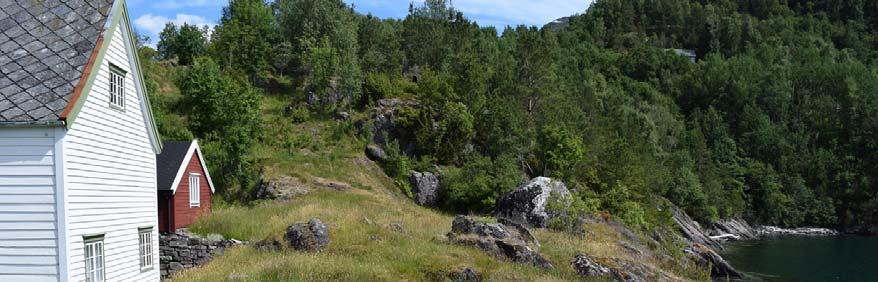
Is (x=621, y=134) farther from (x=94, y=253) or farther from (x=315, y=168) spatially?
(x=94, y=253)

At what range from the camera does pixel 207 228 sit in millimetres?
28688

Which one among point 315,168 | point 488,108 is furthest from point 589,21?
point 315,168

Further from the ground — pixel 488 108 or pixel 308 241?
pixel 488 108

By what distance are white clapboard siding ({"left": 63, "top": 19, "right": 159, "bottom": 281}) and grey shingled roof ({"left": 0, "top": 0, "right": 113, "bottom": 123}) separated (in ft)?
2.23

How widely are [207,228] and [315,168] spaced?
544 inches

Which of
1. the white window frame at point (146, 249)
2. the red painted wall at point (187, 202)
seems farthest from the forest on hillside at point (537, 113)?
the white window frame at point (146, 249)

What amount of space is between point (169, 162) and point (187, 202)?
190 centimetres

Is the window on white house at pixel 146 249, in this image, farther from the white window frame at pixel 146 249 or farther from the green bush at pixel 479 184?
the green bush at pixel 479 184

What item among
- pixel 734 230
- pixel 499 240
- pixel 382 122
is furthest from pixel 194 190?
pixel 734 230

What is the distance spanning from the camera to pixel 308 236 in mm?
22484

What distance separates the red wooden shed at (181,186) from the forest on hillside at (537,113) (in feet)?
22.9

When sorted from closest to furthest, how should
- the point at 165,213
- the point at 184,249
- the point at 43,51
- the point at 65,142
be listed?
the point at 65,142 < the point at 43,51 < the point at 184,249 < the point at 165,213

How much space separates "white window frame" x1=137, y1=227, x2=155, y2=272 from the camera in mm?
20031

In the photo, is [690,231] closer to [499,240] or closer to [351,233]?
[499,240]
